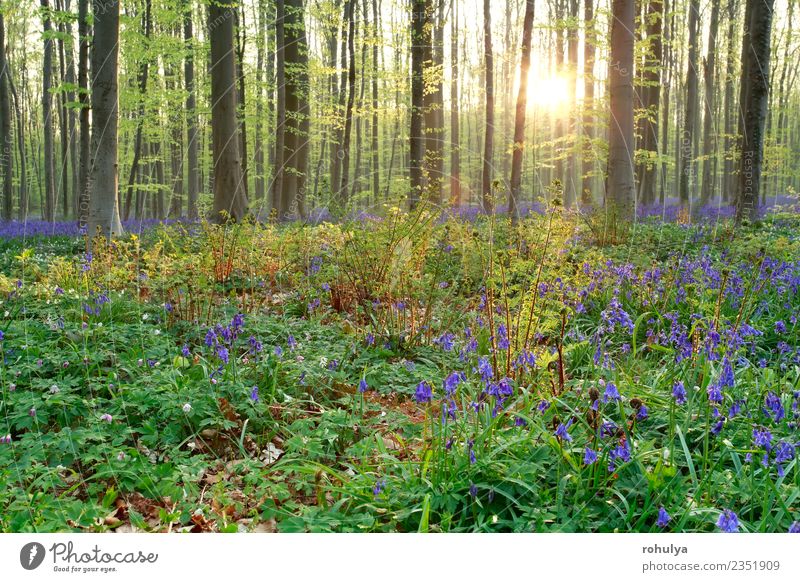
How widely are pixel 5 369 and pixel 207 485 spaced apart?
4.66 feet

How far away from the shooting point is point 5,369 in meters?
2.91

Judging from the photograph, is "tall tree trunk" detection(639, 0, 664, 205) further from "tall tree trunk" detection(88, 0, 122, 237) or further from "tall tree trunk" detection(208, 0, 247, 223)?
"tall tree trunk" detection(88, 0, 122, 237)

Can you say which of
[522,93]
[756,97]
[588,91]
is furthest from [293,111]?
[588,91]

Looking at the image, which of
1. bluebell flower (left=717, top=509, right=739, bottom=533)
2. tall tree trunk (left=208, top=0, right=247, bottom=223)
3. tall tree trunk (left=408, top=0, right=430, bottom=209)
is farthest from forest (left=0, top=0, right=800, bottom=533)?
tall tree trunk (left=408, top=0, right=430, bottom=209)

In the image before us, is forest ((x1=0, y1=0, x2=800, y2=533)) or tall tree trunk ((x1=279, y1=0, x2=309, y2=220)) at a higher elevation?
tall tree trunk ((x1=279, y1=0, x2=309, y2=220))

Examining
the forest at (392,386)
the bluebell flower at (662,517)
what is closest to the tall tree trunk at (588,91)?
the forest at (392,386)

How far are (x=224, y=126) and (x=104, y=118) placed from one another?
233cm

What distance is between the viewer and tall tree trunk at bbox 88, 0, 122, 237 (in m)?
6.43

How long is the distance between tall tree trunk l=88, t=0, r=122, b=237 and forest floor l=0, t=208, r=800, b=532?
204cm

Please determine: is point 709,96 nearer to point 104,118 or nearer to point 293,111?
point 293,111

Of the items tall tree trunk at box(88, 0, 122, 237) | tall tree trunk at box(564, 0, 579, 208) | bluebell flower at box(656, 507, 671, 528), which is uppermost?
tall tree trunk at box(564, 0, 579, 208)

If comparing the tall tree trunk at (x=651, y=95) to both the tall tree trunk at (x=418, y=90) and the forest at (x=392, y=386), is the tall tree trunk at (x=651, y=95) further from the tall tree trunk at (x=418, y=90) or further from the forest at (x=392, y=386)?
the forest at (x=392, y=386)
